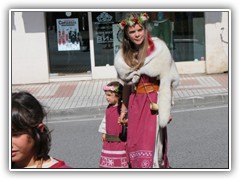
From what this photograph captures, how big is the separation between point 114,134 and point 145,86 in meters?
0.51

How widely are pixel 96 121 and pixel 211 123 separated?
1.72m

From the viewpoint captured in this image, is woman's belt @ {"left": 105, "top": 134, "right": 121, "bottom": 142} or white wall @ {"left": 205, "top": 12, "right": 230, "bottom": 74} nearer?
woman's belt @ {"left": 105, "top": 134, "right": 121, "bottom": 142}

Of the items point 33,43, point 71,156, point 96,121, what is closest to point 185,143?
point 71,156

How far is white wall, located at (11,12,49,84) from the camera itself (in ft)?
33.9

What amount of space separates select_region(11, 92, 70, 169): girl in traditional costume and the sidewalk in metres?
4.39

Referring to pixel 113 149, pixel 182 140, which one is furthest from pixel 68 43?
pixel 113 149

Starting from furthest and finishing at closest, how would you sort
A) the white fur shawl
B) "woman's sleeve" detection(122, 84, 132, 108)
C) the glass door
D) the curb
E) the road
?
the glass door < the curb < the road < "woman's sleeve" detection(122, 84, 132, 108) < the white fur shawl

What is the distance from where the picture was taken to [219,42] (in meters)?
10.7

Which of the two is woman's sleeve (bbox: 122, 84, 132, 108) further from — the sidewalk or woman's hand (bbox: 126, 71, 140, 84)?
the sidewalk

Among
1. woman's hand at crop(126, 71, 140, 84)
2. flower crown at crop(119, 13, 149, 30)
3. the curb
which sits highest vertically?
flower crown at crop(119, 13, 149, 30)

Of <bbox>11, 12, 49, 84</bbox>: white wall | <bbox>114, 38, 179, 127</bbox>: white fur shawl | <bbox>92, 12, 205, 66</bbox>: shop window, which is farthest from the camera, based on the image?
<bbox>92, 12, 205, 66</bbox>: shop window

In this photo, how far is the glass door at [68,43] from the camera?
417 inches

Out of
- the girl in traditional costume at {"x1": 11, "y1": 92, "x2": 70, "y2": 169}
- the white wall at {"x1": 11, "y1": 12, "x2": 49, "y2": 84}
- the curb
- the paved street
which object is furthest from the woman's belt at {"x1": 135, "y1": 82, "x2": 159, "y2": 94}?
the white wall at {"x1": 11, "y1": 12, "x2": 49, "y2": 84}

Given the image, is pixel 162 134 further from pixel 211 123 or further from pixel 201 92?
pixel 201 92
